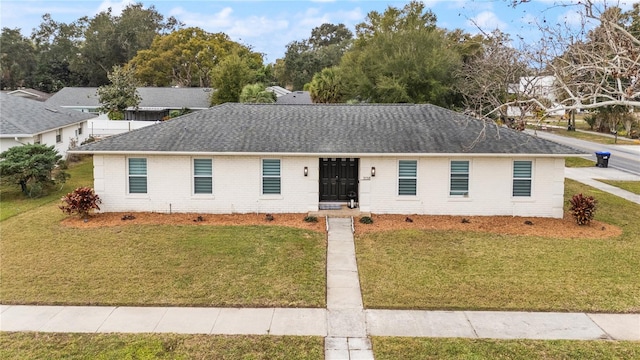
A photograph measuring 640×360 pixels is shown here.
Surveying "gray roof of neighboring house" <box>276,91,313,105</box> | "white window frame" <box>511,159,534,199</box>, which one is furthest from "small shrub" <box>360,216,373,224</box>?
"gray roof of neighboring house" <box>276,91,313,105</box>

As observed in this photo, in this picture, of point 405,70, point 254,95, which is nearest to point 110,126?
point 254,95

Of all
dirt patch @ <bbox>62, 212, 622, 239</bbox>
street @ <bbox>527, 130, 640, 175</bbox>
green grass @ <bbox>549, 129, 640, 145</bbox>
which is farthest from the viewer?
green grass @ <bbox>549, 129, 640, 145</bbox>

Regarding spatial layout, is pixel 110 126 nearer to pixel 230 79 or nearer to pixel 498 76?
pixel 230 79

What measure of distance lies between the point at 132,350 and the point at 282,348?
2.59 m

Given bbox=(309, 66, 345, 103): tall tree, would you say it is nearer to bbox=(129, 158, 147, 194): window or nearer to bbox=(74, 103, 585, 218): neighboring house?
bbox=(74, 103, 585, 218): neighboring house

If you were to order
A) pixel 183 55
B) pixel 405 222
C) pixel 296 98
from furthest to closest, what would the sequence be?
pixel 183 55 → pixel 296 98 → pixel 405 222

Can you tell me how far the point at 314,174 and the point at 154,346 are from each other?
9576 millimetres

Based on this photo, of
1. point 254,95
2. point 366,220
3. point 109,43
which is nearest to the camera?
point 366,220

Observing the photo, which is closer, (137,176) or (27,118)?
(137,176)

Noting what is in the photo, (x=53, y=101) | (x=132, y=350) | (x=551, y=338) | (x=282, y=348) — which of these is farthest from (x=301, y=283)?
(x=53, y=101)

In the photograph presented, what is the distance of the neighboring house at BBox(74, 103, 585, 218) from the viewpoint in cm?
1698

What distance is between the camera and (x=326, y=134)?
59.8 feet

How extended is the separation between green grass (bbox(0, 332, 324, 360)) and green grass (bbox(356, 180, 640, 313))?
2.40 meters

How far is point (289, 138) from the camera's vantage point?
1786 cm
